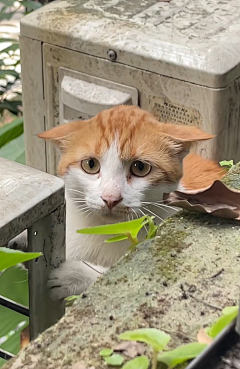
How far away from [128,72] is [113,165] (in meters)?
0.35

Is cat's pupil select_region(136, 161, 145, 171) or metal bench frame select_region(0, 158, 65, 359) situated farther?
cat's pupil select_region(136, 161, 145, 171)

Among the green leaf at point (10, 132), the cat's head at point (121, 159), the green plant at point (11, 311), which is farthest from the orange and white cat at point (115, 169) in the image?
the green leaf at point (10, 132)

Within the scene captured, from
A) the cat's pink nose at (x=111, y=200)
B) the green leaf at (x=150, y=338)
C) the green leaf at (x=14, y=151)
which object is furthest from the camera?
the green leaf at (x=14, y=151)

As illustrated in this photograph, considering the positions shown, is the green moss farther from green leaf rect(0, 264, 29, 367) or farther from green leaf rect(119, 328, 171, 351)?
green leaf rect(0, 264, 29, 367)

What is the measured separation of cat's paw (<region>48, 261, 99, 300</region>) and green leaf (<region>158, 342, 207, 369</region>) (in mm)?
469

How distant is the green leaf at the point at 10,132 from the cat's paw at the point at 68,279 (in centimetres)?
101

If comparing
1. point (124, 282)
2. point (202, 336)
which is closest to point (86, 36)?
point (124, 282)

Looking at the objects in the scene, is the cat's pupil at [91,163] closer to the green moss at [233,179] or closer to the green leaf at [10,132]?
the green moss at [233,179]

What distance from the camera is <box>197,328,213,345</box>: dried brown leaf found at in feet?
1.53

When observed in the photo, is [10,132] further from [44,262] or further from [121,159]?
[44,262]

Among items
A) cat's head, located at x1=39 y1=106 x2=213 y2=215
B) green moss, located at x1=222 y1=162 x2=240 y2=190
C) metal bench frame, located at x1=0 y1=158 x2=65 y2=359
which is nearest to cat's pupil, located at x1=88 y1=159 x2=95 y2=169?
cat's head, located at x1=39 y1=106 x2=213 y2=215

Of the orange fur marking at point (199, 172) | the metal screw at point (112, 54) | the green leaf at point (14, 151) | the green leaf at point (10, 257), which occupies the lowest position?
the green leaf at point (14, 151)

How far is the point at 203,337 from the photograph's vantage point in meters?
0.47

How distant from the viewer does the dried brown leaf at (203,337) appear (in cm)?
47
